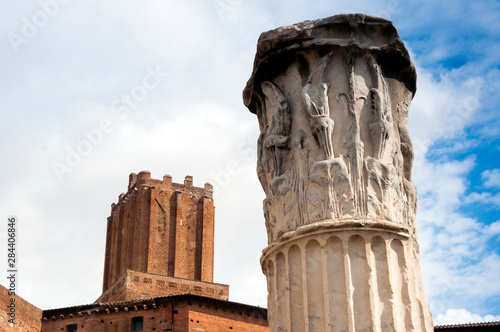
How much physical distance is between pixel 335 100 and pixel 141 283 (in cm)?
4035

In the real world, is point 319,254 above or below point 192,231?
below

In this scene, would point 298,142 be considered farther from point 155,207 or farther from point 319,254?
point 155,207

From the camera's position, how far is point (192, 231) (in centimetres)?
5853

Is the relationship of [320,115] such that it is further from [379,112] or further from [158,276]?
[158,276]

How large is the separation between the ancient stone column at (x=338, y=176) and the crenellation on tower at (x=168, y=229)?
166 feet

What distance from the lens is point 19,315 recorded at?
88.5 feet

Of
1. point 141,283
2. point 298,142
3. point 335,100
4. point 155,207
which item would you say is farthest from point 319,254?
point 155,207

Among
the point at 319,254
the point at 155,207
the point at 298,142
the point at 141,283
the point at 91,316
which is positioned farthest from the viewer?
the point at 155,207

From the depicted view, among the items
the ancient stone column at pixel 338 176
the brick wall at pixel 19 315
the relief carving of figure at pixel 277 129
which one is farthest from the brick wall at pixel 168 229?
the ancient stone column at pixel 338 176

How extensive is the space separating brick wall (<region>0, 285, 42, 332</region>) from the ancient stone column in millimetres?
19910

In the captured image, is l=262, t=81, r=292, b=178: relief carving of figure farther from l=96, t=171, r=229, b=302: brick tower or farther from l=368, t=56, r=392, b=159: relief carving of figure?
l=96, t=171, r=229, b=302: brick tower

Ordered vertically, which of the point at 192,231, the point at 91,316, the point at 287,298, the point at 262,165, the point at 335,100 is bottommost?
the point at 287,298

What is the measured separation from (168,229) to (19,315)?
103 ft

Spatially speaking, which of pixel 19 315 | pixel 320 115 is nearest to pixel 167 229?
pixel 19 315
